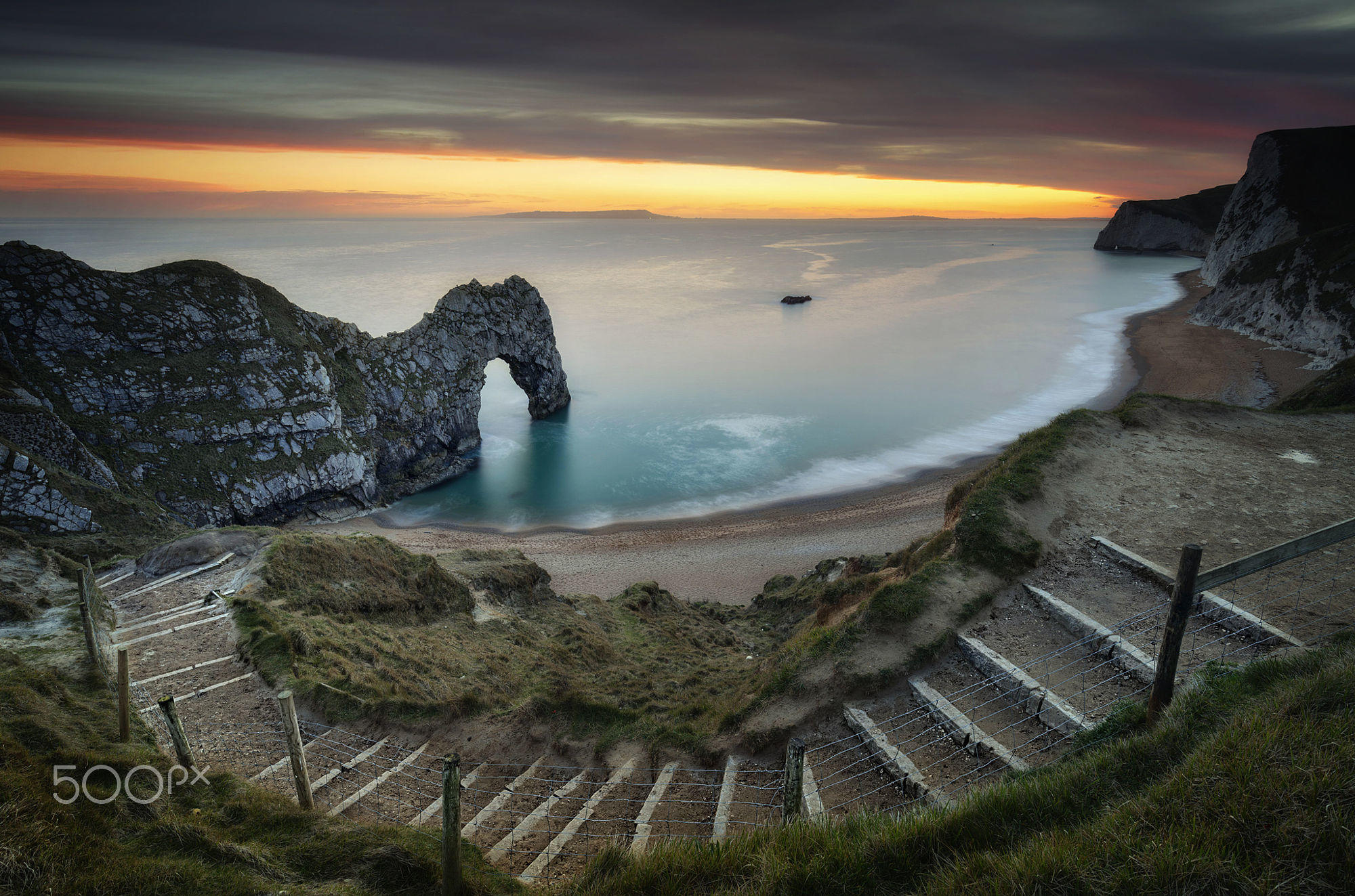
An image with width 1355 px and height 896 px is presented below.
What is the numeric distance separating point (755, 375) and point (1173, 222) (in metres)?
135

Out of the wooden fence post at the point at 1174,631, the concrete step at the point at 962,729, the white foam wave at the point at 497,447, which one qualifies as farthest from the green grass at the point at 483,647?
the white foam wave at the point at 497,447

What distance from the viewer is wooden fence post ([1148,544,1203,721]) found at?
582cm

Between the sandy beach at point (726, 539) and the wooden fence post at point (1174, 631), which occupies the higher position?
the wooden fence post at point (1174, 631)

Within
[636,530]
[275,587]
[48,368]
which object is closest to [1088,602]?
[275,587]

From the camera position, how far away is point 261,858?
5629mm

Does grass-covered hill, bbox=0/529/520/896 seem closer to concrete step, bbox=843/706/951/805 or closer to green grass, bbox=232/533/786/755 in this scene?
green grass, bbox=232/533/786/755

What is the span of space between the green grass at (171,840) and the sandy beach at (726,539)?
21866 mm

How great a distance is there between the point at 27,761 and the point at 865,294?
405 ft

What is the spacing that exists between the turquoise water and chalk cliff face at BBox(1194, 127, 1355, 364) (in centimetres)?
1061

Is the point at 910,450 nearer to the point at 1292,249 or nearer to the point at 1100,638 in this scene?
the point at 1100,638

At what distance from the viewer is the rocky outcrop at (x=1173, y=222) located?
14062 cm

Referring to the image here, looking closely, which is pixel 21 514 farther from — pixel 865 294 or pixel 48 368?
pixel 865 294

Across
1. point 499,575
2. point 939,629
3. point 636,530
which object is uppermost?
point 939,629

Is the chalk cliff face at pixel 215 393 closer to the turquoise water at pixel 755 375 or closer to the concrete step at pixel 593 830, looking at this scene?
the turquoise water at pixel 755 375
